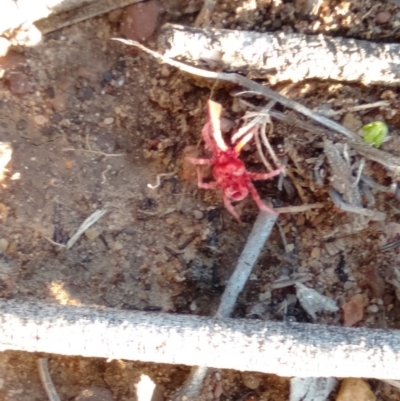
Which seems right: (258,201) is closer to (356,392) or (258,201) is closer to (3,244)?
(356,392)

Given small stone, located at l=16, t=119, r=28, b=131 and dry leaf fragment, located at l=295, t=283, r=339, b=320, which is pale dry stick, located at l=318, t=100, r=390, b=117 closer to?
dry leaf fragment, located at l=295, t=283, r=339, b=320

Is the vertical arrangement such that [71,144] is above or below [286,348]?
above

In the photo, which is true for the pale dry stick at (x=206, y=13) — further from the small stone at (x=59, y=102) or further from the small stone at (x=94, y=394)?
the small stone at (x=94, y=394)

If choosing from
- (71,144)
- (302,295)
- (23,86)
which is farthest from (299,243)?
(23,86)

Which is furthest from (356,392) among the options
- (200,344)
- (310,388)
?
(200,344)

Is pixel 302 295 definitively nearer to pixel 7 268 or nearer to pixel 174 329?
pixel 174 329

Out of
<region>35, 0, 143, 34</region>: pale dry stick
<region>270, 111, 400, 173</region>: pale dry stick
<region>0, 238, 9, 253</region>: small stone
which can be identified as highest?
<region>35, 0, 143, 34</region>: pale dry stick

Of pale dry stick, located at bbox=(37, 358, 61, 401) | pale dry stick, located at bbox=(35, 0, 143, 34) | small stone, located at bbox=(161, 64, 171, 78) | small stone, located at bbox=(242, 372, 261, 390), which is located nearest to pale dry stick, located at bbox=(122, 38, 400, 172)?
small stone, located at bbox=(161, 64, 171, 78)
